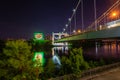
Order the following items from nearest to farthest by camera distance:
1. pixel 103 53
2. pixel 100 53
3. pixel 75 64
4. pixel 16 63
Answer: pixel 16 63 < pixel 75 64 < pixel 103 53 < pixel 100 53

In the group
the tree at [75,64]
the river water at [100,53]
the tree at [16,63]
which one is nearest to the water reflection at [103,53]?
the river water at [100,53]

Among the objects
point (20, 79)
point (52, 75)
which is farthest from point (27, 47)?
point (52, 75)

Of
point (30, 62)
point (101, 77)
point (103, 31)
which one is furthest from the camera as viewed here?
point (103, 31)

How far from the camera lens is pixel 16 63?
10.0 m

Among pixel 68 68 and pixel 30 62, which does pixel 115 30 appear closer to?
pixel 68 68

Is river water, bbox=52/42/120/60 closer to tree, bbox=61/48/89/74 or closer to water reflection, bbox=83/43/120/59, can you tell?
water reflection, bbox=83/43/120/59

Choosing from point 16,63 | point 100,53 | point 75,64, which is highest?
point 16,63

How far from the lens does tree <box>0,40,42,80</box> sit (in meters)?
10.1

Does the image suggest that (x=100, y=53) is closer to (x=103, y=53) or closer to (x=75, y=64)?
(x=103, y=53)

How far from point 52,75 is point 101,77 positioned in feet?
15.1

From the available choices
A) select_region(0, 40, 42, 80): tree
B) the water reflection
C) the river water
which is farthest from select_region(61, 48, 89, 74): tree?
the water reflection

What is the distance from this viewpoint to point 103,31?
76.8ft

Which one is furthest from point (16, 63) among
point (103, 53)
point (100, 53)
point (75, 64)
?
point (100, 53)

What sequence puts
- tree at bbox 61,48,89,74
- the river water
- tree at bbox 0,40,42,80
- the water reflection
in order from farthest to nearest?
1. the water reflection
2. the river water
3. tree at bbox 61,48,89,74
4. tree at bbox 0,40,42,80
